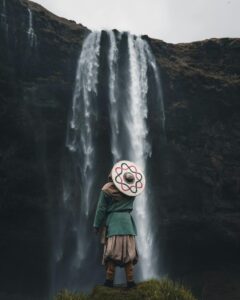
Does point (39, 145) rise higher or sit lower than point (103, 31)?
lower

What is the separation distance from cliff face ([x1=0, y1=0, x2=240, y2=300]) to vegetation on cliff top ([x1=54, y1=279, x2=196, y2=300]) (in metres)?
16.1

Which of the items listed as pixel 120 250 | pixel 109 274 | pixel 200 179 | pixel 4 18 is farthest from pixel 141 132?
pixel 109 274

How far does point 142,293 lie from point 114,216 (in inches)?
52.9

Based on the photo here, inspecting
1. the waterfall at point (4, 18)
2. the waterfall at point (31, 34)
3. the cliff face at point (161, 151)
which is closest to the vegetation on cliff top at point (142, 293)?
the cliff face at point (161, 151)

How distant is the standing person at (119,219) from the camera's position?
27.5 ft

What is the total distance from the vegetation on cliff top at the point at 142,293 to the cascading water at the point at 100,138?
16219 mm

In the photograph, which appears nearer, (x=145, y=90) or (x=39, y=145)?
(x=39, y=145)

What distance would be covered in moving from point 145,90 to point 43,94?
558 cm

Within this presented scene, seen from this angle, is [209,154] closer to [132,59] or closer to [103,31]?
[132,59]

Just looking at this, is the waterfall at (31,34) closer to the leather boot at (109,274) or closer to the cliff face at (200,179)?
the cliff face at (200,179)

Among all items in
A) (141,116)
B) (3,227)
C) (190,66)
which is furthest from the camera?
(190,66)

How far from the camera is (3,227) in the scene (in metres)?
24.9

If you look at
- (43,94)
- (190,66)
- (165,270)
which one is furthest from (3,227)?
(190,66)

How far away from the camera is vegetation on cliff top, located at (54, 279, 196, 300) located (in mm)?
7984
